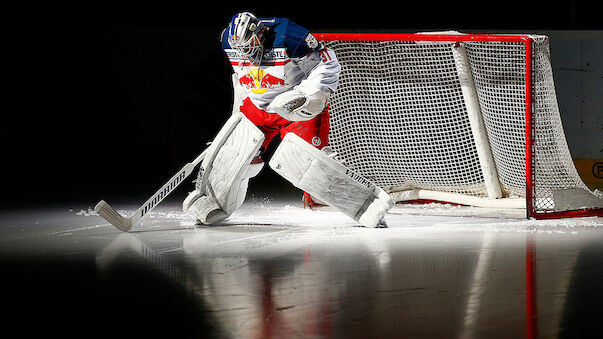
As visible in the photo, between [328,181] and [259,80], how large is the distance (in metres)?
0.69

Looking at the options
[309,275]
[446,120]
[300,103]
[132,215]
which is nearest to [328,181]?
[300,103]

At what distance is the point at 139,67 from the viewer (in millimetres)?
9680

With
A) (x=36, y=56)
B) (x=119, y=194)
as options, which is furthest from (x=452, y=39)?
(x=36, y=56)

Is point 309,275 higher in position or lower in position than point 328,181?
lower

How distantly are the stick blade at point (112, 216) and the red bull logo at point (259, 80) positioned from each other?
980 mm

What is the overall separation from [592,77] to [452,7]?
78.1 inches

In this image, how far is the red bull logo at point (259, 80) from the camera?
5.41 metres

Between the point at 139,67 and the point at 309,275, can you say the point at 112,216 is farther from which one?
the point at 139,67

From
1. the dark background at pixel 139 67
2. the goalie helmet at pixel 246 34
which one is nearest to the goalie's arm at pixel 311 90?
the goalie helmet at pixel 246 34

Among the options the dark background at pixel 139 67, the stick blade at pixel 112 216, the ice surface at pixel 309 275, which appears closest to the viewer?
the ice surface at pixel 309 275

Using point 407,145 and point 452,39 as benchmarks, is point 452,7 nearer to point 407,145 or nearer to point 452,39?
point 407,145

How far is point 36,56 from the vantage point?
10039 millimetres

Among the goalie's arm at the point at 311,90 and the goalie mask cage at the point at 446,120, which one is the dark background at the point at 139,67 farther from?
the goalie's arm at the point at 311,90

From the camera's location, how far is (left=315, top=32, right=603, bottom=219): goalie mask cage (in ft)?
19.8
